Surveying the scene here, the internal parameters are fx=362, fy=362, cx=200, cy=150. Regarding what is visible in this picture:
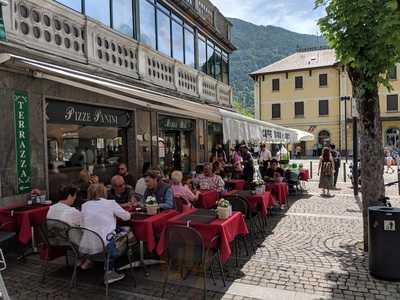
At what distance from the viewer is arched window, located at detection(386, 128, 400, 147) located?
136ft

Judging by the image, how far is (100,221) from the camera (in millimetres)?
4711

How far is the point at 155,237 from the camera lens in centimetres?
529

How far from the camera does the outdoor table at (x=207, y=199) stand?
25.5ft

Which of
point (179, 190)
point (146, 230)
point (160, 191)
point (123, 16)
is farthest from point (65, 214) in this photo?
point (123, 16)

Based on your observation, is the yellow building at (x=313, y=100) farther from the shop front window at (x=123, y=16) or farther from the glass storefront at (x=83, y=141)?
the glass storefront at (x=83, y=141)

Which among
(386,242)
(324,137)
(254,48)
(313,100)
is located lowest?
(386,242)

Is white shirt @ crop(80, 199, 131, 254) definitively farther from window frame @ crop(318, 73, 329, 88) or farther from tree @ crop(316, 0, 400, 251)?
window frame @ crop(318, 73, 329, 88)

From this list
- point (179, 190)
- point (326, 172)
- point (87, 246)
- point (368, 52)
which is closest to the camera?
point (87, 246)

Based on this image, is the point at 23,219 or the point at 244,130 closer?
the point at 23,219

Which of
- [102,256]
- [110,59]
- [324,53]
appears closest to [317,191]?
[110,59]

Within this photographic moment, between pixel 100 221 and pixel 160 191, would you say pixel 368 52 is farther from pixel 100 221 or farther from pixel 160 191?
pixel 100 221

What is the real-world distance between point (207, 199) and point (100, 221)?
3.55 meters

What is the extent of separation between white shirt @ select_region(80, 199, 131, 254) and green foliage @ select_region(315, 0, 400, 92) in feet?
13.5

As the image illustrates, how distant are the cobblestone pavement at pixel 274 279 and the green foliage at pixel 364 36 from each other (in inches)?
111
